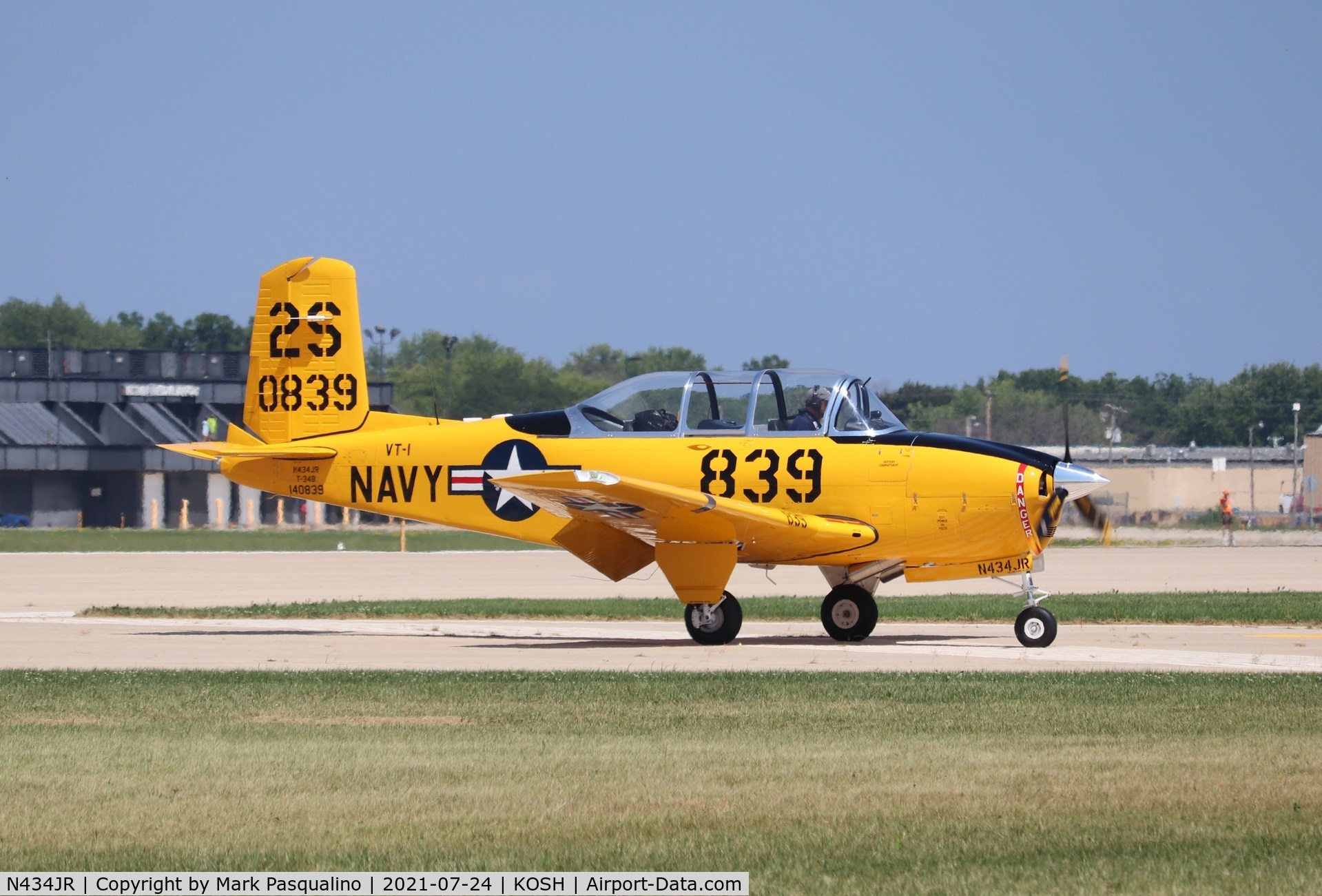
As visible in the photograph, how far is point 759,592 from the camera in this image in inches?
966

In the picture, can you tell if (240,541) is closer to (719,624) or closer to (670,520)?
(719,624)

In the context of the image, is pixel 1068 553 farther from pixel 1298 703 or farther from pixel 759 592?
pixel 1298 703

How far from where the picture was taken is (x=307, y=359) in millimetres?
17906

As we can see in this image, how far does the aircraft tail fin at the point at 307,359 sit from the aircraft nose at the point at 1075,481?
838 centimetres

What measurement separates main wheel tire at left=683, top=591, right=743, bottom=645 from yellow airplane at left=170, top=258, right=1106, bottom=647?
2 centimetres

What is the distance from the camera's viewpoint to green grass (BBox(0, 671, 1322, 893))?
5980 millimetres

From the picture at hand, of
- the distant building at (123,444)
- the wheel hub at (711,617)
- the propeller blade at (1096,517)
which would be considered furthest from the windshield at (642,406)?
the distant building at (123,444)

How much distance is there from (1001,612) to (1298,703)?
356 inches

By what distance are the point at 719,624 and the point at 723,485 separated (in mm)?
1469

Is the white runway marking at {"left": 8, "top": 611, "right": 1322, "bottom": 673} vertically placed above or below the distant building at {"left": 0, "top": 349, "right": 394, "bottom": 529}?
below

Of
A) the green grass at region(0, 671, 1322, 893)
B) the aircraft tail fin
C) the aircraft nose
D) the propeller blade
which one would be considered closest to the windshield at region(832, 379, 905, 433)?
the aircraft nose

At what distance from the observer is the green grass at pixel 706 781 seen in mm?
5980

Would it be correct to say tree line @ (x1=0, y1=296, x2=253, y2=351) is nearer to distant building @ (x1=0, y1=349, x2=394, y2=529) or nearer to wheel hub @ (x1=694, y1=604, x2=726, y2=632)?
distant building @ (x1=0, y1=349, x2=394, y2=529)

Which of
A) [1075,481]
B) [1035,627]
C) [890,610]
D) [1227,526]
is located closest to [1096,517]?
[1075,481]
